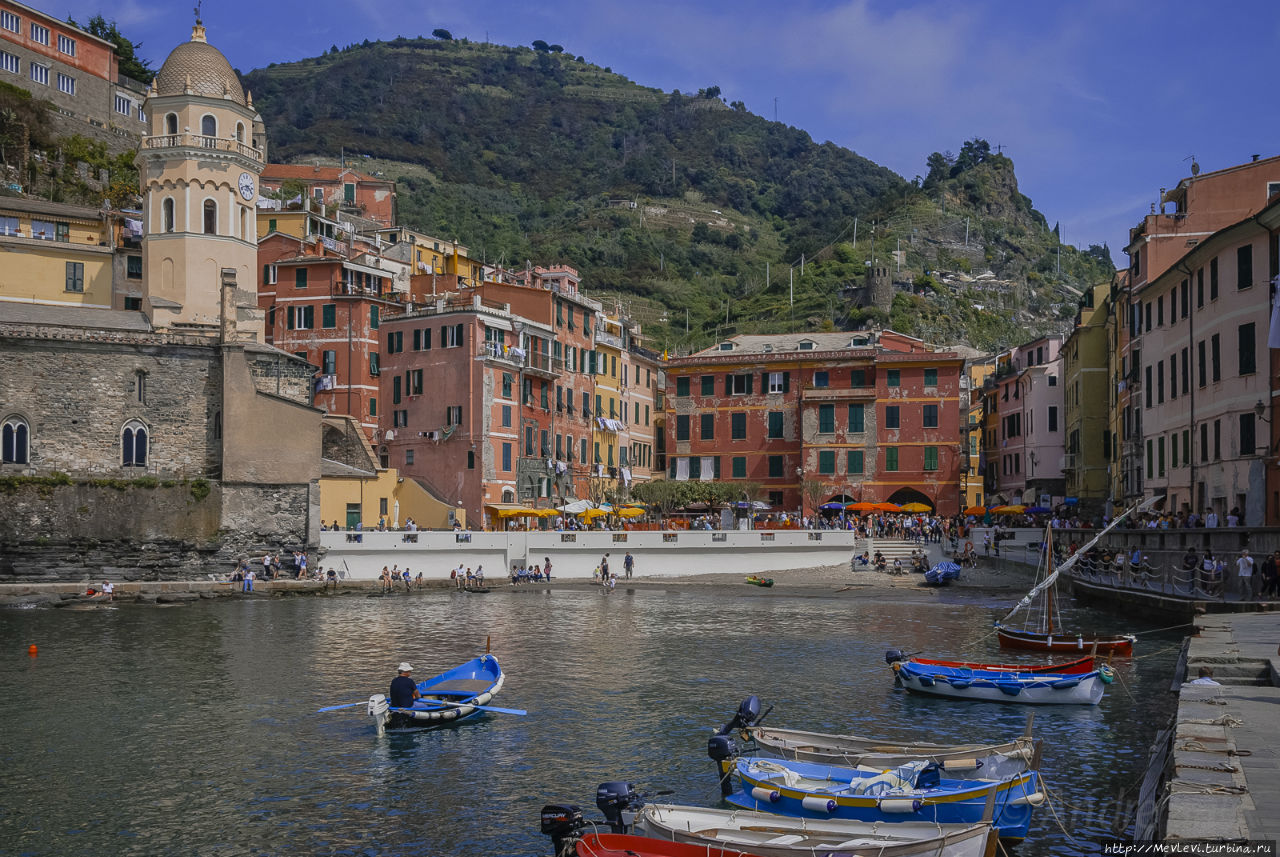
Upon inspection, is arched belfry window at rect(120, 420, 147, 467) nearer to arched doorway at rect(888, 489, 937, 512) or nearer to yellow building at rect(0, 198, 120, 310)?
yellow building at rect(0, 198, 120, 310)

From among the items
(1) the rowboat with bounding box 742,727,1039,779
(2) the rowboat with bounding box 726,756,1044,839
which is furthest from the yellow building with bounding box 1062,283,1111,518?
(2) the rowboat with bounding box 726,756,1044,839

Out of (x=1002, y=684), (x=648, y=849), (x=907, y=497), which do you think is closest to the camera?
(x=648, y=849)

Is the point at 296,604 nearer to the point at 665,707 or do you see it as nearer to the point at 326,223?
the point at 665,707

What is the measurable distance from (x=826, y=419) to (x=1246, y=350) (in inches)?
1400

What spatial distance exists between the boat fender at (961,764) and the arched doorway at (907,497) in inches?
2203

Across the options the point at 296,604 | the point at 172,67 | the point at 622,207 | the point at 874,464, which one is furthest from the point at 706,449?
the point at 622,207

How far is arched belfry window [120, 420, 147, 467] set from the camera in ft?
184

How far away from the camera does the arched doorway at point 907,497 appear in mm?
72188

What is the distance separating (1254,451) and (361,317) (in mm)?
50659

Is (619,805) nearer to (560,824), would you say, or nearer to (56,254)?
(560,824)

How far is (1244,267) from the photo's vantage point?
39062 millimetres

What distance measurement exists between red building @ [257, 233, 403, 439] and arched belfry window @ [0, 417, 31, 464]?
62.0 ft

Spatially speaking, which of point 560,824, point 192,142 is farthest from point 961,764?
point 192,142

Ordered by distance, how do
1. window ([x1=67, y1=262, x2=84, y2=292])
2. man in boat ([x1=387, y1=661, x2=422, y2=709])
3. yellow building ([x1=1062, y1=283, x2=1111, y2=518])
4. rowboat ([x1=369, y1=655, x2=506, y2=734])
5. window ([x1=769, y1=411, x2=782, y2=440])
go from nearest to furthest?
rowboat ([x1=369, y1=655, x2=506, y2=734])
man in boat ([x1=387, y1=661, x2=422, y2=709])
window ([x1=67, y1=262, x2=84, y2=292])
yellow building ([x1=1062, y1=283, x2=1111, y2=518])
window ([x1=769, y1=411, x2=782, y2=440])
